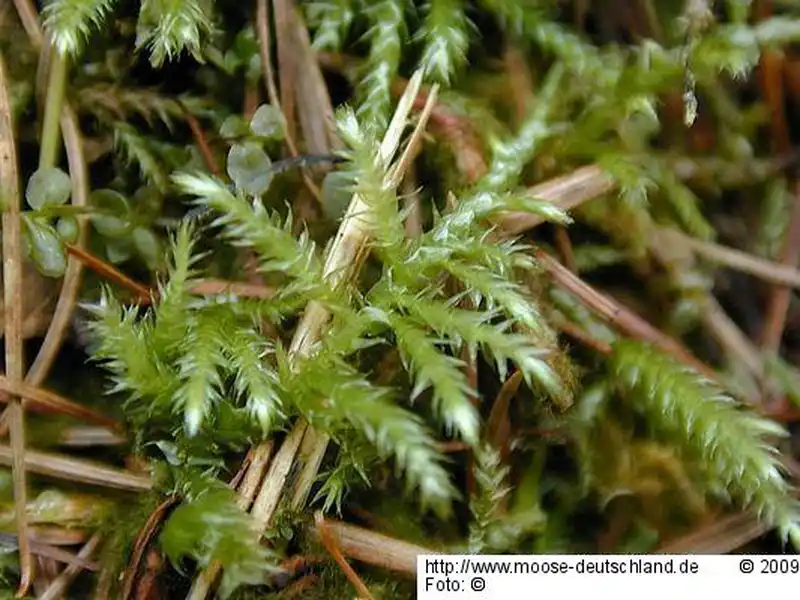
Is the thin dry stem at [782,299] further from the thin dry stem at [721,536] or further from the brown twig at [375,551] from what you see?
the brown twig at [375,551]

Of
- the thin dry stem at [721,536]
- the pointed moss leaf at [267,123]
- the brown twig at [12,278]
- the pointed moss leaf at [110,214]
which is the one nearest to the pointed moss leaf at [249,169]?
the pointed moss leaf at [267,123]

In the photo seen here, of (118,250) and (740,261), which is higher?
(118,250)

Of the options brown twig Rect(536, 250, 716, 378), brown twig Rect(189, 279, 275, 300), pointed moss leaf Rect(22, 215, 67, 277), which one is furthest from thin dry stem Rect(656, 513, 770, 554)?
pointed moss leaf Rect(22, 215, 67, 277)

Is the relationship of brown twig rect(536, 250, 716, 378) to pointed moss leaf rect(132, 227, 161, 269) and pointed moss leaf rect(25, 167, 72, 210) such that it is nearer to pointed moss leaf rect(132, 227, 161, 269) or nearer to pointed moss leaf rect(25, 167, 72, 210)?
pointed moss leaf rect(132, 227, 161, 269)

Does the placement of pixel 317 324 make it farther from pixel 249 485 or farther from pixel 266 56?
pixel 266 56

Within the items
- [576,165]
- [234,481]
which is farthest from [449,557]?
[576,165]

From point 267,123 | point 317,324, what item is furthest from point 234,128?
point 317,324
